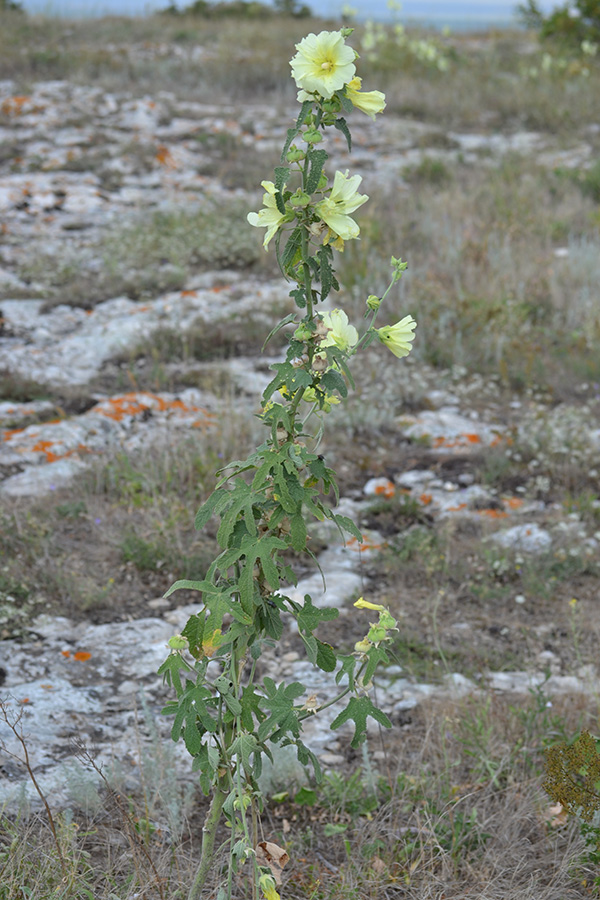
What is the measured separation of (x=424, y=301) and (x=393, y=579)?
294 centimetres

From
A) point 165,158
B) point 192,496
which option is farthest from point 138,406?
point 165,158

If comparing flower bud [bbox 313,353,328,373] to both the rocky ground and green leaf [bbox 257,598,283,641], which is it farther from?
the rocky ground

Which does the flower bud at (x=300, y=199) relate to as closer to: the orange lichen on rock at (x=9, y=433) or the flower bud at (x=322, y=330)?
the flower bud at (x=322, y=330)

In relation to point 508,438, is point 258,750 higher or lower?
higher

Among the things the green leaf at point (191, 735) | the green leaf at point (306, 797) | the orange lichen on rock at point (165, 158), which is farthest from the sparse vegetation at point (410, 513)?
the green leaf at point (191, 735)

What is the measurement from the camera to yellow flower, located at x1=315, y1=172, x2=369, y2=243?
4.84ft

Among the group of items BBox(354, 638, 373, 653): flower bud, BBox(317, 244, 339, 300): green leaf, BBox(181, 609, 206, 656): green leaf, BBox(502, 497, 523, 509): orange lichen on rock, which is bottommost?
BBox(502, 497, 523, 509): orange lichen on rock

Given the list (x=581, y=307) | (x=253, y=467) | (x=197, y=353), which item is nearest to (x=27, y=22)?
(x=197, y=353)

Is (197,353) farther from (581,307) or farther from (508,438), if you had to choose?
(581,307)

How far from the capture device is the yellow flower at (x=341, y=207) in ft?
4.84

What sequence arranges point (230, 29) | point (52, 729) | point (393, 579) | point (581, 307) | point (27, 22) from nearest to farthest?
point (52, 729)
point (393, 579)
point (581, 307)
point (27, 22)
point (230, 29)

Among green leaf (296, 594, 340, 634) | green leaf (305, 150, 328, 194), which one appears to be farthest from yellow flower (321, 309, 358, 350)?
green leaf (296, 594, 340, 634)

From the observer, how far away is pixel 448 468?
174 inches

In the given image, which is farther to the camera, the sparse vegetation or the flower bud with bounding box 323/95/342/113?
the sparse vegetation
